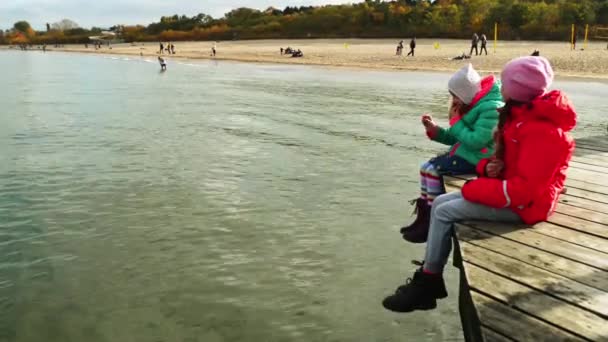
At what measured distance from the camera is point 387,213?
7680 millimetres

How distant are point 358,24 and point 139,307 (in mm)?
110758

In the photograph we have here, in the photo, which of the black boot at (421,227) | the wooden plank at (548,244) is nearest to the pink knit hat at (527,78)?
the wooden plank at (548,244)

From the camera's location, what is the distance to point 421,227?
5.20 metres

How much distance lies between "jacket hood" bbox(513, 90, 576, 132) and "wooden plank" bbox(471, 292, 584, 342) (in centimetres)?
143

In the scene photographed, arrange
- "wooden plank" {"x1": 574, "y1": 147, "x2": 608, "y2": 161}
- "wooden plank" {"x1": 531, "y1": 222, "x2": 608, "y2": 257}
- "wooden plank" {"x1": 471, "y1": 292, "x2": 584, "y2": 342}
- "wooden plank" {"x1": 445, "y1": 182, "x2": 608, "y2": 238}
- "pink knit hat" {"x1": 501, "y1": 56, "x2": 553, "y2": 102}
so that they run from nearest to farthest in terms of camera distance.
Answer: "wooden plank" {"x1": 471, "y1": 292, "x2": 584, "y2": 342} < "pink knit hat" {"x1": 501, "y1": 56, "x2": 553, "y2": 102} < "wooden plank" {"x1": 531, "y1": 222, "x2": 608, "y2": 257} < "wooden plank" {"x1": 445, "y1": 182, "x2": 608, "y2": 238} < "wooden plank" {"x1": 574, "y1": 147, "x2": 608, "y2": 161}

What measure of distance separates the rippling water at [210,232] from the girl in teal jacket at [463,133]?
0.97 metres

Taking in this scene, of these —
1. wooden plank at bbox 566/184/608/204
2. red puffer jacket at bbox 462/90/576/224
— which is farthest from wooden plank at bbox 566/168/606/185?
red puffer jacket at bbox 462/90/576/224

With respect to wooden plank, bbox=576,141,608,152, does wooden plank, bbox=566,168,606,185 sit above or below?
below

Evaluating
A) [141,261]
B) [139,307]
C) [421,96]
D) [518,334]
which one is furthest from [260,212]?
[421,96]

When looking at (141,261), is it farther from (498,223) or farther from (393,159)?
(393,159)

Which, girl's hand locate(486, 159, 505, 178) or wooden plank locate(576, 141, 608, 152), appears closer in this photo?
girl's hand locate(486, 159, 505, 178)

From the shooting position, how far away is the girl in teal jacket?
4.78 m

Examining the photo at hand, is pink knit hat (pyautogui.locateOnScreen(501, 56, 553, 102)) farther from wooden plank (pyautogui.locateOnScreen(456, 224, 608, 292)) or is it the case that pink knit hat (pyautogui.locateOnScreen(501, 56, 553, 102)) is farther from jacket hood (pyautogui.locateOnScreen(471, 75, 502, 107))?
wooden plank (pyautogui.locateOnScreen(456, 224, 608, 292))

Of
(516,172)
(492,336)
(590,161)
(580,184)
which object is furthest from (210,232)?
(590,161)
